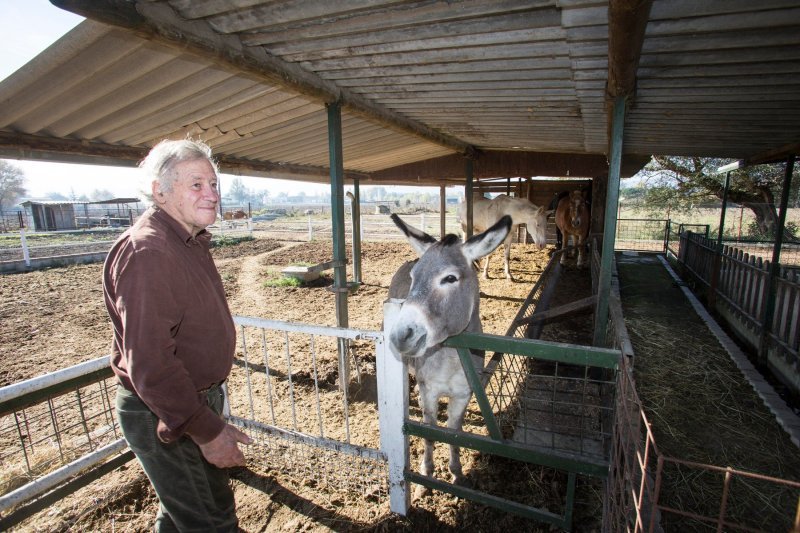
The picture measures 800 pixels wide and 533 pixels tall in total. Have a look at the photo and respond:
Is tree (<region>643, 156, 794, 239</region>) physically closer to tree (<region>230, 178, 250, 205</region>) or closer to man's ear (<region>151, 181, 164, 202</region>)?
man's ear (<region>151, 181, 164, 202</region>)

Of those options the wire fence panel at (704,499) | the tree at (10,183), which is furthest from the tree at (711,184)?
the tree at (10,183)

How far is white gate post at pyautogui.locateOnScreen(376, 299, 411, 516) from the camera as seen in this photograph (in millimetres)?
2555

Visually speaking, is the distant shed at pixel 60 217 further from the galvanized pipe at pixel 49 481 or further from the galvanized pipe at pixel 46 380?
the galvanized pipe at pixel 46 380

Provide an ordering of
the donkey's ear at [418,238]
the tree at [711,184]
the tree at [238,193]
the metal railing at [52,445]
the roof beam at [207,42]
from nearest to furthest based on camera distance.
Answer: the roof beam at [207,42]
the metal railing at [52,445]
the donkey's ear at [418,238]
the tree at [711,184]
the tree at [238,193]

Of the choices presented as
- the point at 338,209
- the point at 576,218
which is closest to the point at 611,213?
the point at 338,209

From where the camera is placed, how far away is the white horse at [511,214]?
10.1 meters

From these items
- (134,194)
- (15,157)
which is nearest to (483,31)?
(134,194)

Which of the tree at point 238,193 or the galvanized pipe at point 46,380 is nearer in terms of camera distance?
the galvanized pipe at point 46,380

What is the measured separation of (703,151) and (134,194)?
815cm

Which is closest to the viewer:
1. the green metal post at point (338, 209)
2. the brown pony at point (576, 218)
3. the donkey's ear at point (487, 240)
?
the donkey's ear at point (487, 240)

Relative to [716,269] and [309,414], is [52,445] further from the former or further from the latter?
[716,269]

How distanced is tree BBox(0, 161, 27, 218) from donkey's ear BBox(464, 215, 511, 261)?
78.7m

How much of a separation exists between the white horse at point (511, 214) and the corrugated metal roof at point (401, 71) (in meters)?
4.65

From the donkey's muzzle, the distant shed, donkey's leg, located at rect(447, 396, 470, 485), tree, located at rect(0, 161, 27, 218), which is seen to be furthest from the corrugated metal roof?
tree, located at rect(0, 161, 27, 218)
